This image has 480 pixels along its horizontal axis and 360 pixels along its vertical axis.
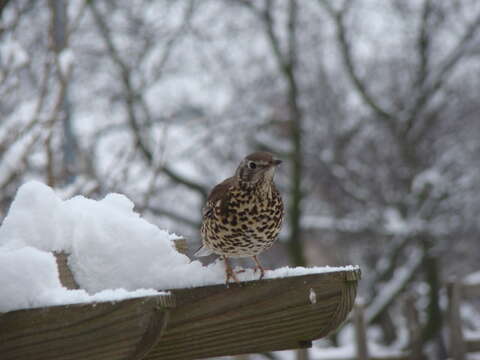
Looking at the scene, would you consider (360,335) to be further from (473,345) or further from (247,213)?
(247,213)

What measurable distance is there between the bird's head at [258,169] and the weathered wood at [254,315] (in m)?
0.97

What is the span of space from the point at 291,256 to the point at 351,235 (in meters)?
1.07

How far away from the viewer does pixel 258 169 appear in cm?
277

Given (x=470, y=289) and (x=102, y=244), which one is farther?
(x=470, y=289)

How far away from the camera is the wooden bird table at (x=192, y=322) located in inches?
51.9

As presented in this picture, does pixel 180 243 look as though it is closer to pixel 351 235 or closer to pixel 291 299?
pixel 291 299

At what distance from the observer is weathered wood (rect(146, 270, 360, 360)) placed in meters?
1.65

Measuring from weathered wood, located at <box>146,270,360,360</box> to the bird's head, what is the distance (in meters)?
0.97

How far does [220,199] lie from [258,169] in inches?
7.5

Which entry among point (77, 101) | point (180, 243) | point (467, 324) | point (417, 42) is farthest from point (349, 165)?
point (180, 243)

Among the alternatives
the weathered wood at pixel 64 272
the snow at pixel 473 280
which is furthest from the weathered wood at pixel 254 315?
the snow at pixel 473 280

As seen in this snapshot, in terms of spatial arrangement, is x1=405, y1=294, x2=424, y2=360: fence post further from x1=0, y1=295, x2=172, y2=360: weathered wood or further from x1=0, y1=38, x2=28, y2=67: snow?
x1=0, y1=295, x2=172, y2=360: weathered wood

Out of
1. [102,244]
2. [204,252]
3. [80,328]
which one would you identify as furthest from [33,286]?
[204,252]

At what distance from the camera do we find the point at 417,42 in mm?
11711
